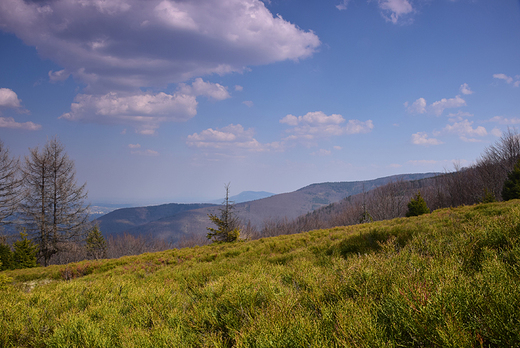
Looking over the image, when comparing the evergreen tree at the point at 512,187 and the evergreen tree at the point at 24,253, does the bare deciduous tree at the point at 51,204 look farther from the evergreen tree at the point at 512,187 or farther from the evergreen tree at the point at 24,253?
the evergreen tree at the point at 512,187

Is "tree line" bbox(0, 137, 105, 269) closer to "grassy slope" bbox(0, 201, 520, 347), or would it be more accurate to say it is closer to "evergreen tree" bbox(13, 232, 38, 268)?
"evergreen tree" bbox(13, 232, 38, 268)

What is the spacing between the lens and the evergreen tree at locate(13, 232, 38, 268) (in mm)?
Answer: 24547

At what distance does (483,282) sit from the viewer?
2.38m

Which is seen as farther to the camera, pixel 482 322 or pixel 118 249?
pixel 118 249

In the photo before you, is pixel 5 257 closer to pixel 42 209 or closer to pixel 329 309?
pixel 42 209

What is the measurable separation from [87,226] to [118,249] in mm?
62415

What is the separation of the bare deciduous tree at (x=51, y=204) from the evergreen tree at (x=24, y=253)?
6.71ft

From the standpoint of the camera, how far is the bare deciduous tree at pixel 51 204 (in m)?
28.2

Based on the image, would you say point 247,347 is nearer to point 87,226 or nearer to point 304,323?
point 304,323

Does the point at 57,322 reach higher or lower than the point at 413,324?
lower

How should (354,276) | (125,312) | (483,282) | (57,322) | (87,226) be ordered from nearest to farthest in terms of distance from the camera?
(483,282)
(354,276)
(57,322)
(125,312)
(87,226)

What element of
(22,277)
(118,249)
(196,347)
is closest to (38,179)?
(22,277)

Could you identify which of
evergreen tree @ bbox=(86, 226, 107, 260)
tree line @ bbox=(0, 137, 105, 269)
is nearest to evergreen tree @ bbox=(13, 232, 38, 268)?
tree line @ bbox=(0, 137, 105, 269)

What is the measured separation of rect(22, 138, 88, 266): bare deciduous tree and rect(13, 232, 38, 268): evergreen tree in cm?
205
